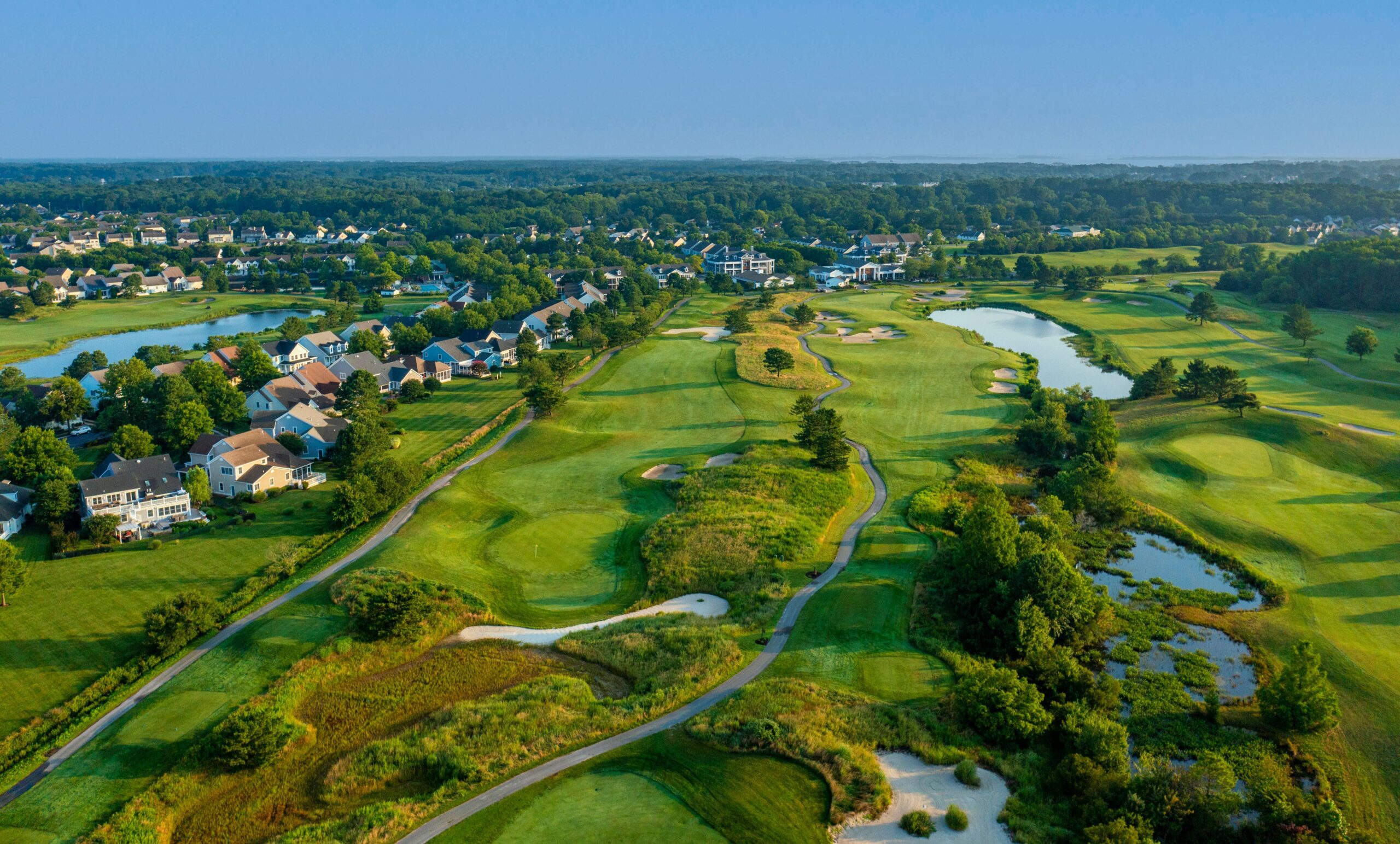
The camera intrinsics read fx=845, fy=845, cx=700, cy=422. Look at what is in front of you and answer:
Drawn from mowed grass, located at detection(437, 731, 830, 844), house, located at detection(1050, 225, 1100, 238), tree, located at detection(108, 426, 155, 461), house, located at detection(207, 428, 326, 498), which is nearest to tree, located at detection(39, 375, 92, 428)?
tree, located at detection(108, 426, 155, 461)

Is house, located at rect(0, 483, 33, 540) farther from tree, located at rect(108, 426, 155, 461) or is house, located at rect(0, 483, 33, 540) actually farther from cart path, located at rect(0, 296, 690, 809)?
cart path, located at rect(0, 296, 690, 809)

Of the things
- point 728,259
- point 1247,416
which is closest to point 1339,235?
point 728,259

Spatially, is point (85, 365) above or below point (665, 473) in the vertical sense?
above

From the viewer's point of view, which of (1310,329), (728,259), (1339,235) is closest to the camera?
(1310,329)

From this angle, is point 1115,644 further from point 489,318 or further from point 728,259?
point 728,259

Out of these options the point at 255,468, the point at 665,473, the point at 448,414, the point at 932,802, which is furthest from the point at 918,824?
the point at 448,414

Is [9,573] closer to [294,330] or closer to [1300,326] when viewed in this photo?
[294,330]
